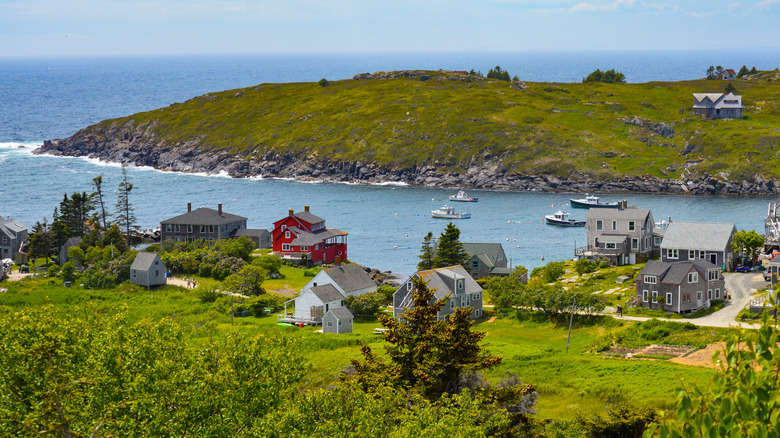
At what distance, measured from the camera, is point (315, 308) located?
66.6m

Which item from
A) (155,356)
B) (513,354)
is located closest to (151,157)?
(513,354)

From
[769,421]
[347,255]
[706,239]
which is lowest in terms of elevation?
[347,255]

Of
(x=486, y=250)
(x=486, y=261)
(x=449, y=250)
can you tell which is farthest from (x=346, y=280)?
(x=486, y=250)

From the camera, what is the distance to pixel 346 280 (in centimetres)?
7169

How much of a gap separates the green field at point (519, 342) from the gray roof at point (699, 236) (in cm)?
1823

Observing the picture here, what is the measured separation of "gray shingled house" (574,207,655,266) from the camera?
8175 cm

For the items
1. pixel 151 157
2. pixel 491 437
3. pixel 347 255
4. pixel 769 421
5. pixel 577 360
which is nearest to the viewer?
pixel 769 421

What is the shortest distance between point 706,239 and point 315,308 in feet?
113

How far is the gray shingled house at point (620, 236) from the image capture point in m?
81.8

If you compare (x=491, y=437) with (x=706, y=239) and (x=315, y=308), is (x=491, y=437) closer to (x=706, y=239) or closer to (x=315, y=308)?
(x=315, y=308)

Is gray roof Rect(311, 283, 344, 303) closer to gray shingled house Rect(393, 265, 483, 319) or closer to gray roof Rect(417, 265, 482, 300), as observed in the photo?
gray shingled house Rect(393, 265, 483, 319)

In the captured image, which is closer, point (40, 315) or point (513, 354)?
point (40, 315)

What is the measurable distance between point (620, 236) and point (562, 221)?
3367 cm

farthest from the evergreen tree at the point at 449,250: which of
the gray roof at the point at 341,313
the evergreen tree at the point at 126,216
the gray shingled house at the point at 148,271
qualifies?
the evergreen tree at the point at 126,216
